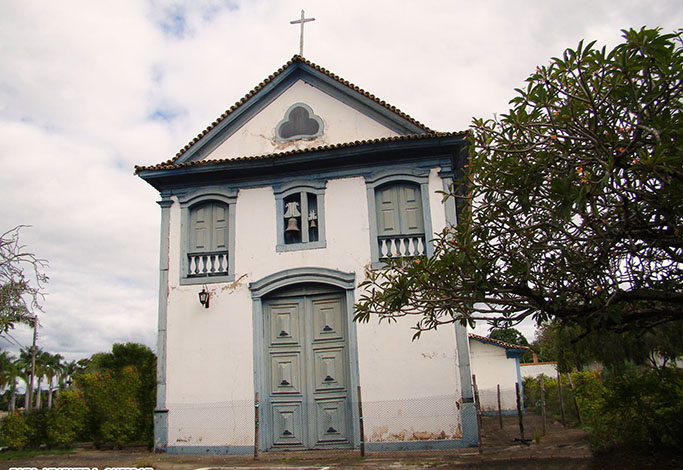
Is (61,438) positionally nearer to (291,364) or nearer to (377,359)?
(291,364)

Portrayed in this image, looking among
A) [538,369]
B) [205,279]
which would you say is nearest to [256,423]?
[205,279]

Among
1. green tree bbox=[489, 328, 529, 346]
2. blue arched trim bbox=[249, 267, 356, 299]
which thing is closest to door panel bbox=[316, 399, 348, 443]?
blue arched trim bbox=[249, 267, 356, 299]

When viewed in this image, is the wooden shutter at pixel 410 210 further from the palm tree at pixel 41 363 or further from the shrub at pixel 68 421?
the palm tree at pixel 41 363

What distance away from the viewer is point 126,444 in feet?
37.8

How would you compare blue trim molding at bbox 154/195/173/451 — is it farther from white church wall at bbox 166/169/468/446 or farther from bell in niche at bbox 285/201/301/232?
bell in niche at bbox 285/201/301/232

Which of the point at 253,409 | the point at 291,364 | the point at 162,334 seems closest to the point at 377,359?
the point at 291,364

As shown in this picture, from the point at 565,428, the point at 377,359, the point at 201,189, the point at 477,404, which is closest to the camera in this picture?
the point at 477,404

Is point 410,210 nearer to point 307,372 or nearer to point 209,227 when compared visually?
point 307,372

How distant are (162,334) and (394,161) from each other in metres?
6.10

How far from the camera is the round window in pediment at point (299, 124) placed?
39.8 feet

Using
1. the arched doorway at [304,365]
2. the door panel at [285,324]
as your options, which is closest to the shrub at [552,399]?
the arched doorway at [304,365]

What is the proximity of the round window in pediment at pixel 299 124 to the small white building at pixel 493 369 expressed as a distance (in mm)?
13201

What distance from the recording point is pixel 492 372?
2231cm

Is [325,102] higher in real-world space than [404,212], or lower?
higher
